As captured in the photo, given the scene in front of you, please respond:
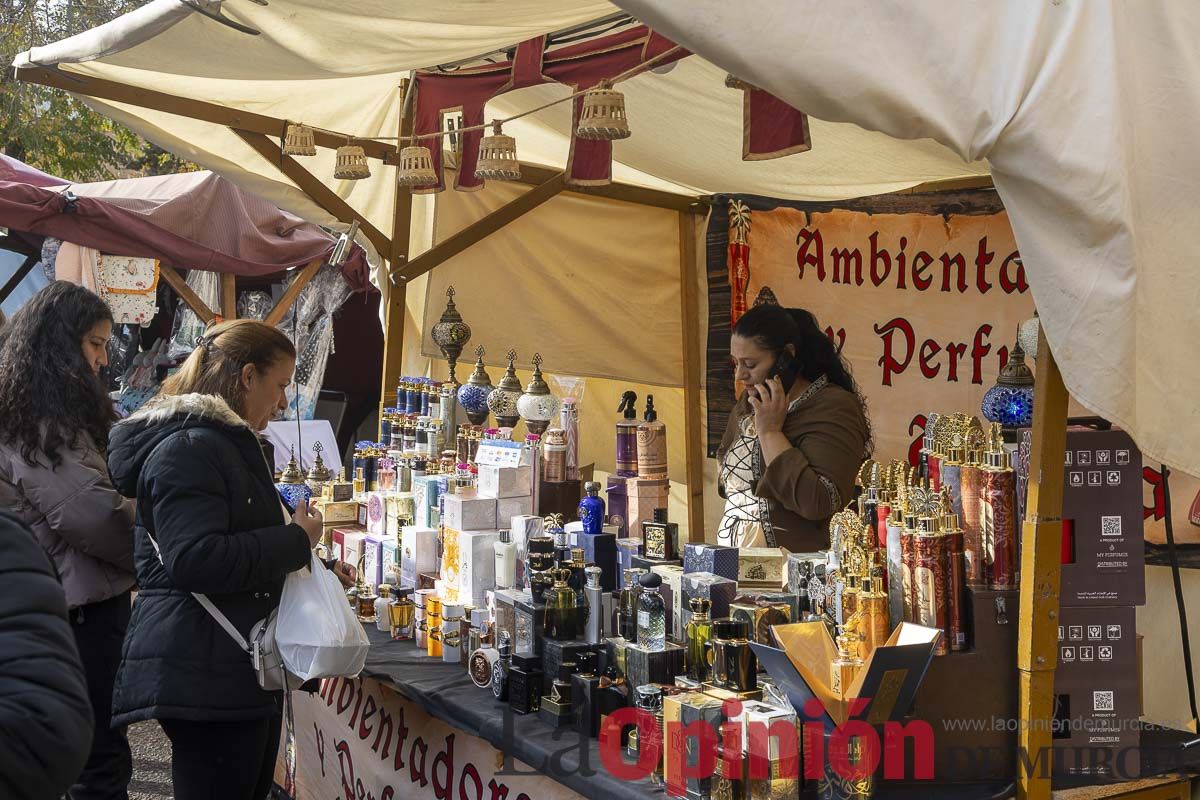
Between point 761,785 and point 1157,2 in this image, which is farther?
point 761,785

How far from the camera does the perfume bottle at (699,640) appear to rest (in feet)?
7.57

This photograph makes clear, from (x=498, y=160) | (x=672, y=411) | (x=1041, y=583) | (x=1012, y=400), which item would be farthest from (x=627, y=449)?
(x=672, y=411)

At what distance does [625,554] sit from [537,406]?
0.83m

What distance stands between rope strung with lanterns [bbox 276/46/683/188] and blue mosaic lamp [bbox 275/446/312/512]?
122 centimetres

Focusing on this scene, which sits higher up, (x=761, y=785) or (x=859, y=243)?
(x=859, y=243)

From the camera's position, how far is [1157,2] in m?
1.83

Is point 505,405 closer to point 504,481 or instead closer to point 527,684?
point 504,481

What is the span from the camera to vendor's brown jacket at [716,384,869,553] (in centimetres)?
324

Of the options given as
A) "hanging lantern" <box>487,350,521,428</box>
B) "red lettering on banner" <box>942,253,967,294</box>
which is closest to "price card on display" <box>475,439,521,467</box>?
"hanging lantern" <box>487,350,521,428</box>

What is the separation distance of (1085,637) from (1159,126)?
1.02m

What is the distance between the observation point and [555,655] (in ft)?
8.34

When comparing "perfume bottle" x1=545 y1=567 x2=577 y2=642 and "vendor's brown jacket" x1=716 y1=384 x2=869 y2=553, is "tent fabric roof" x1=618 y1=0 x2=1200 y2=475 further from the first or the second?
"vendor's brown jacket" x1=716 y1=384 x2=869 y2=553

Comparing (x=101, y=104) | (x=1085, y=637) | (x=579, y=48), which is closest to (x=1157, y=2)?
(x=1085, y=637)

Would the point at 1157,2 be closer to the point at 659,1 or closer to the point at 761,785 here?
the point at 659,1
